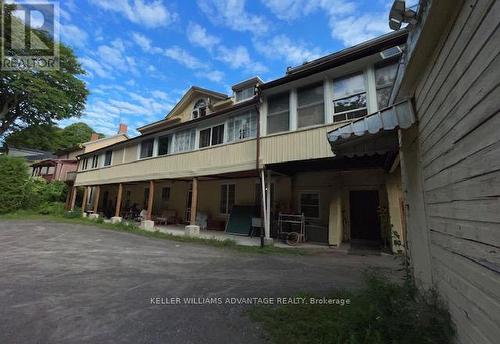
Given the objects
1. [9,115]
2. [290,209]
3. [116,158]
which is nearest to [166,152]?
[116,158]

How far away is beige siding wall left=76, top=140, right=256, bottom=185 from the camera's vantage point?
1097 cm

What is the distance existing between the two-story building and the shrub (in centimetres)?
1115

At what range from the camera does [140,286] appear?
5070 mm

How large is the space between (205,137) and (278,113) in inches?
186

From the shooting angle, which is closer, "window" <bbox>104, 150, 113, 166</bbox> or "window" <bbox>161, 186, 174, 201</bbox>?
"window" <bbox>161, 186, 174, 201</bbox>

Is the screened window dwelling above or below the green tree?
below

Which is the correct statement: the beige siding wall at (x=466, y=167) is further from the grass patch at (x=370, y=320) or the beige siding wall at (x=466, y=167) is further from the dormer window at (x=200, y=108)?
the dormer window at (x=200, y=108)

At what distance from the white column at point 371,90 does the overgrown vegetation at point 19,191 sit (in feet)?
82.1

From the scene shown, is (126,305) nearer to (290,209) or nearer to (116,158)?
(290,209)

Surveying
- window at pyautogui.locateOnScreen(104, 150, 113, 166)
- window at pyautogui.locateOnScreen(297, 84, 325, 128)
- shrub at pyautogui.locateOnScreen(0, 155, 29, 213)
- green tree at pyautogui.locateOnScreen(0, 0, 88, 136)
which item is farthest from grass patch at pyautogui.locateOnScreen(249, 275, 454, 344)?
green tree at pyautogui.locateOnScreen(0, 0, 88, 136)

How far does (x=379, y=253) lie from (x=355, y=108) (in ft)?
16.1

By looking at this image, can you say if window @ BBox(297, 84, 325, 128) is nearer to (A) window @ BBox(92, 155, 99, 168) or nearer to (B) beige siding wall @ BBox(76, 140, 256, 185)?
(B) beige siding wall @ BBox(76, 140, 256, 185)

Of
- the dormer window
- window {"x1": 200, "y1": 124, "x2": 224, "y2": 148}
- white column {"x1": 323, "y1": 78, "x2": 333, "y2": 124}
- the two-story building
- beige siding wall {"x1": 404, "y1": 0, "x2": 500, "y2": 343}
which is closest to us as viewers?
beige siding wall {"x1": 404, "y1": 0, "x2": 500, "y2": 343}

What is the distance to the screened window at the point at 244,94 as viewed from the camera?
16234mm
